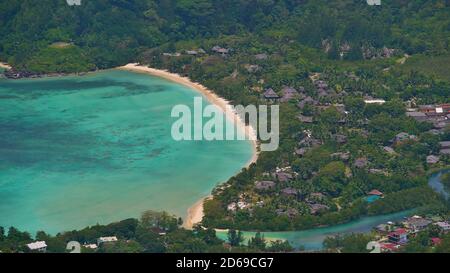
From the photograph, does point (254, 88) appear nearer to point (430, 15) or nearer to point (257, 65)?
point (257, 65)

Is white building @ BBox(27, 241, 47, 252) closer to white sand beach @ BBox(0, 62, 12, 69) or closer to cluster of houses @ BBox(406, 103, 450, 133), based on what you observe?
cluster of houses @ BBox(406, 103, 450, 133)

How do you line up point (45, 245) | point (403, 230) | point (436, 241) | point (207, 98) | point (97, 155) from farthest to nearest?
point (207, 98)
point (97, 155)
point (403, 230)
point (436, 241)
point (45, 245)

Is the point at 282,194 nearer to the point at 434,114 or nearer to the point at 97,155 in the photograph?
the point at 97,155

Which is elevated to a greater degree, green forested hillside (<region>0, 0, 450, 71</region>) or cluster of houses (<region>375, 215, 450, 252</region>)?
green forested hillside (<region>0, 0, 450, 71</region>)

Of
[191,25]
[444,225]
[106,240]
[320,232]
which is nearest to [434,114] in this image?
[444,225]

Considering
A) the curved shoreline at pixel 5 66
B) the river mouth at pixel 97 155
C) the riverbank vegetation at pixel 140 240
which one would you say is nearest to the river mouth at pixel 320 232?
the riverbank vegetation at pixel 140 240

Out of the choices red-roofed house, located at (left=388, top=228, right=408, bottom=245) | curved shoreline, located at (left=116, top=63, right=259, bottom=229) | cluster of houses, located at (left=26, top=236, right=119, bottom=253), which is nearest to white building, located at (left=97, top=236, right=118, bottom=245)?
cluster of houses, located at (left=26, top=236, right=119, bottom=253)
